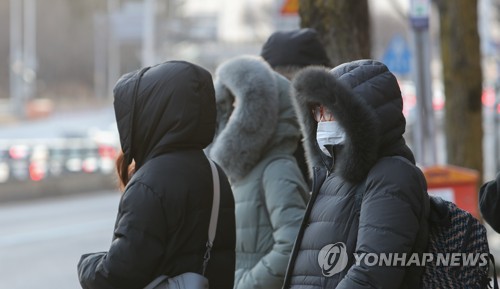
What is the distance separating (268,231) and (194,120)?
1109 millimetres

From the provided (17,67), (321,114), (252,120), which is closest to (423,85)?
(252,120)

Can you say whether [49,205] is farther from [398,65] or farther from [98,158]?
[398,65]

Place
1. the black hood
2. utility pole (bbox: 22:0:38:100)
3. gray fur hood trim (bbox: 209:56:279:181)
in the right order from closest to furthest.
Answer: the black hood
gray fur hood trim (bbox: 209:56:279:181)
utility pole (bbox: 22:0:38:100)

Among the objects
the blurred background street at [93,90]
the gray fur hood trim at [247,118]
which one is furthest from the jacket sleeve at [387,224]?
the blurred background street at [93,90]

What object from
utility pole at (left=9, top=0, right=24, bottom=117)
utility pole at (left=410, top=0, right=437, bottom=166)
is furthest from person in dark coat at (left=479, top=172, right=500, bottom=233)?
utility pole at (left=9, top=0, right=24, bottom=117)

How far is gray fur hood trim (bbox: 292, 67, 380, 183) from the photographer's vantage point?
3.31 metres

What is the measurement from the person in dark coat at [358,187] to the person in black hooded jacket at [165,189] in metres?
0.34

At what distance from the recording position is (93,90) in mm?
93438

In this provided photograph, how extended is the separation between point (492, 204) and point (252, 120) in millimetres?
1162

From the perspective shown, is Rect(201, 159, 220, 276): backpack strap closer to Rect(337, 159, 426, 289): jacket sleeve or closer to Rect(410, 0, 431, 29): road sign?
Rect(337, 159, 426, 289): jacket sleeve

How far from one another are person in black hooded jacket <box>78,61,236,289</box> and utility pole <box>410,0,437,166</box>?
5.78m

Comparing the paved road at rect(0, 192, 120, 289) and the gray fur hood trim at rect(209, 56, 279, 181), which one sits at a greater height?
the gray fur hood trim at rect(209, 56, 279, 181)

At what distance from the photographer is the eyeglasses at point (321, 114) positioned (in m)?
3.47
